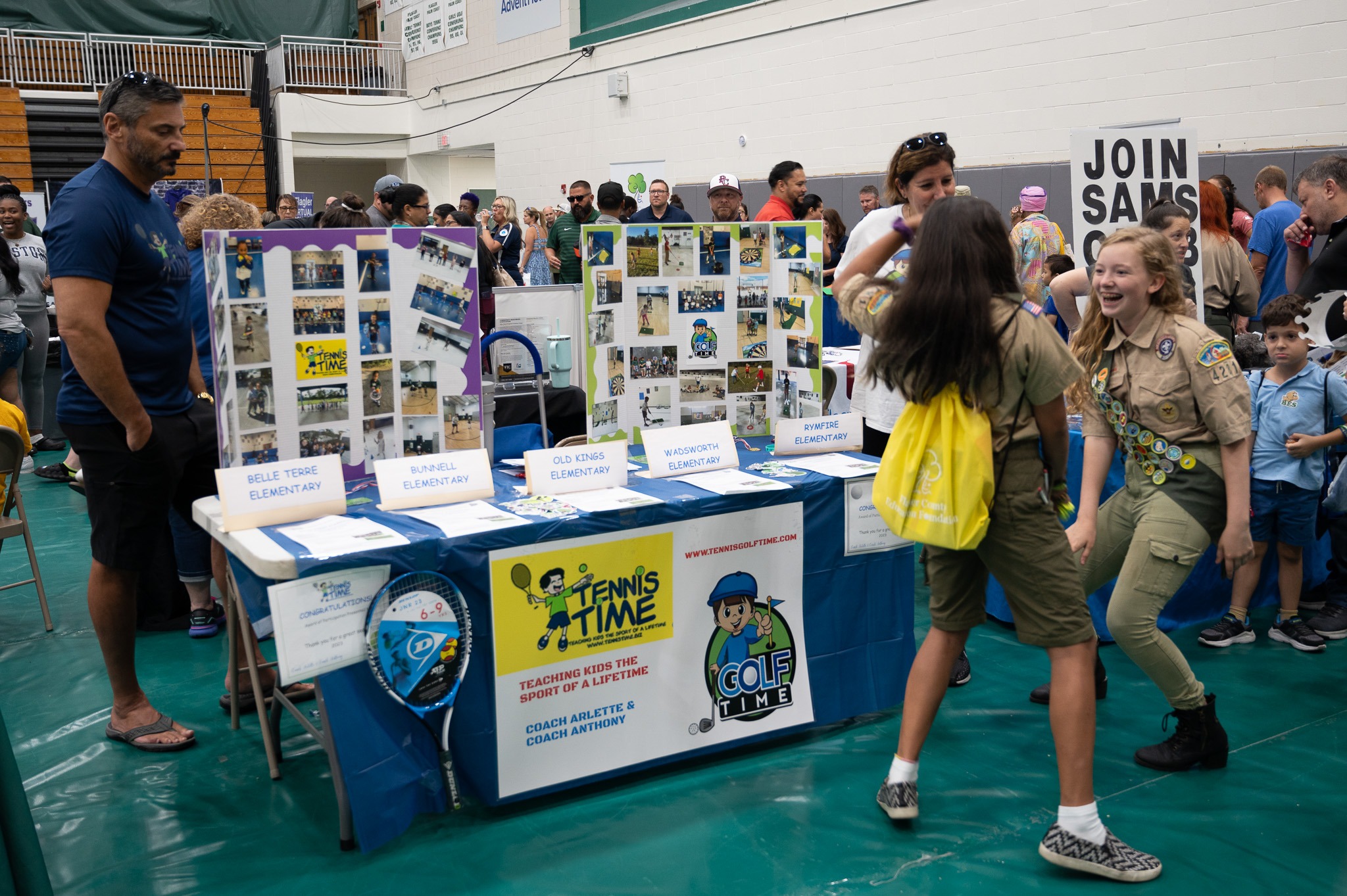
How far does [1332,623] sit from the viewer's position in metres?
3.61

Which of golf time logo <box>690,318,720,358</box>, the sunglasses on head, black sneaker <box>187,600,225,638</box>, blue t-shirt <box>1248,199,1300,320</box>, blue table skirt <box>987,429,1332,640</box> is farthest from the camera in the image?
blue t-shirt <box>1248,199,1300,320</box>

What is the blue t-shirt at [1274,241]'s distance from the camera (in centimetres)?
524

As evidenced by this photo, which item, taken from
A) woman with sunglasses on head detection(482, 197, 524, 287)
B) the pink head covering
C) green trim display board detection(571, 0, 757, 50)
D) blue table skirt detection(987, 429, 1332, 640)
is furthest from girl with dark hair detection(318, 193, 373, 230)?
green trim display board detection(571, 0, 757, 50)

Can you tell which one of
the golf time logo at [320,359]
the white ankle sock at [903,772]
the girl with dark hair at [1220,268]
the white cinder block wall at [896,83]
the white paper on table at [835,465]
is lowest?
the white ankle sock at [903,772]

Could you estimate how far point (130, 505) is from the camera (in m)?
2.71

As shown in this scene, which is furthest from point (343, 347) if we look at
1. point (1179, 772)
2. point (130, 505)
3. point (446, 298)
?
point (1179, 772)

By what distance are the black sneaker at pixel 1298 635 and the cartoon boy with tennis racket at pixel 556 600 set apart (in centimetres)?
253

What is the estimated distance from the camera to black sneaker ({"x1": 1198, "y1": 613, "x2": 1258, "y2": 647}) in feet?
11.6

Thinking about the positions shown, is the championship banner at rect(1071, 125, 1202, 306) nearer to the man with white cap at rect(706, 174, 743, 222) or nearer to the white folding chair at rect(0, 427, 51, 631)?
the man with white cap at rect(706, 174, 743, 222)

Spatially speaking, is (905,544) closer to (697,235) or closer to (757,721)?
(757,721)

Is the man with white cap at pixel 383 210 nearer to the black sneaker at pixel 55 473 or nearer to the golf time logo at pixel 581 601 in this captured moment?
the black sneaker at pixel 55 473

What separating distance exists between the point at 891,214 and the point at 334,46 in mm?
16559

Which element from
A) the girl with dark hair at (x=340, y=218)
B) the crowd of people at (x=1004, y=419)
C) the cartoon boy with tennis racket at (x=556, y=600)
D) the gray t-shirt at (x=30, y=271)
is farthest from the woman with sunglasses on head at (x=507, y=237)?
the cartoon boy with tennis racket at (x=556, y=600)

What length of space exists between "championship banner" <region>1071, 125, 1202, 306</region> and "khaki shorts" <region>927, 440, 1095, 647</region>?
2131 mm
